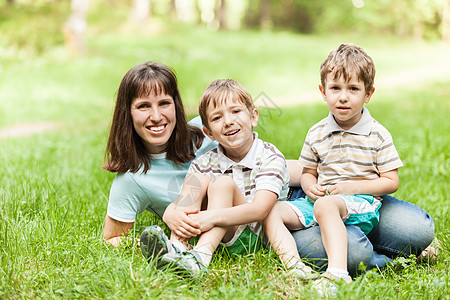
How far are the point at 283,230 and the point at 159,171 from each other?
0.87 meters

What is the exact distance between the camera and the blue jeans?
2502 mm

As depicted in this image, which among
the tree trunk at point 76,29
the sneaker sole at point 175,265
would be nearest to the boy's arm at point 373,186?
the sneaker sole at point 175,265

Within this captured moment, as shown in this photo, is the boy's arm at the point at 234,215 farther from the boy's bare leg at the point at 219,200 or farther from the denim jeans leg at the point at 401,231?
the denim jeans leg at the point at 401,231

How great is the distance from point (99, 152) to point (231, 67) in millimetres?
7977

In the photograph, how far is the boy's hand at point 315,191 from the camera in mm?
2645

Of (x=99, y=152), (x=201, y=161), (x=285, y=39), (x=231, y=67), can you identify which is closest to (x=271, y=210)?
(x=201, y=161)

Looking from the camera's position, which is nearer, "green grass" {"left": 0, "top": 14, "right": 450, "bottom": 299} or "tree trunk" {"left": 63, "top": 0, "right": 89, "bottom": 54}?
"green grass" {"left": 0, "top": 14, "right": 450, "bottom": 299}

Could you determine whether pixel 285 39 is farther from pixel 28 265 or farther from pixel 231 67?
pixel 28 265

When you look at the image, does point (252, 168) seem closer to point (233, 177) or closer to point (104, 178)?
point (233, 177)

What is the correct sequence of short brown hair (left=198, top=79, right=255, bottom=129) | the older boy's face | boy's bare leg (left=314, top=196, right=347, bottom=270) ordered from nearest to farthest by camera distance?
1. boy's bare leg (left=314, top=196, right=347, bottom=270)
2. the older boy's face
3. short brown hair (left=198, top=79, right=255, bottom=129)

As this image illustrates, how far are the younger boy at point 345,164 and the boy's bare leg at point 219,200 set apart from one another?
8.6 inches

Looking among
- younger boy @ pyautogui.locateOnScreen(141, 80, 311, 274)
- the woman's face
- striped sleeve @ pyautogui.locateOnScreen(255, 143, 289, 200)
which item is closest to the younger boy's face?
younger boy @ pyautogui.locateOnScreen(141, 80, 311, 274)

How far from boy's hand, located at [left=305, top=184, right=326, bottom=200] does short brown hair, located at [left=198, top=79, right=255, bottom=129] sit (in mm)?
556

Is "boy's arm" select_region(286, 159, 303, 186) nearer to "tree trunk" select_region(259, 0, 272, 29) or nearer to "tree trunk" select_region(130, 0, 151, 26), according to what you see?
"tree trunk" select_region(130, 0, 151, 26)
